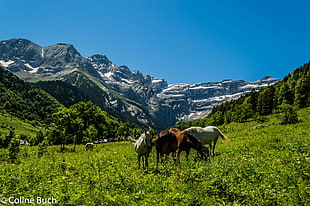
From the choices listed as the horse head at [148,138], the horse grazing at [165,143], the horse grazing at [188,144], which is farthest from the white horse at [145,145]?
the horse grazing at [188,144]

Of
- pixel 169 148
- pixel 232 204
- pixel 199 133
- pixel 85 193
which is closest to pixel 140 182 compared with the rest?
pixel 85 193

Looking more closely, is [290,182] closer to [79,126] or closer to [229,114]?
[79,126]

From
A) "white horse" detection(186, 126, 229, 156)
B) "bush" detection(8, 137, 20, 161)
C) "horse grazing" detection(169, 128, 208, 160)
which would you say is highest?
"white horse" detection(186, 126, 229, 156)

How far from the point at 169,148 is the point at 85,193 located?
27.5 feet

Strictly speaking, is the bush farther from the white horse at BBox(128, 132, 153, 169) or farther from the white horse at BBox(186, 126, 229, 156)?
the white horse at BBox(186, 126, 229, 156)

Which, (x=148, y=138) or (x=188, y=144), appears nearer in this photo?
(x=148, y=138)

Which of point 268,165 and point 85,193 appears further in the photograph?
point 268,165

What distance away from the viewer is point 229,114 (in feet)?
421

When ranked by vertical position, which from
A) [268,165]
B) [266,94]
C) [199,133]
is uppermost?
[266,94]

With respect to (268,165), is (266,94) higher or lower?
higher

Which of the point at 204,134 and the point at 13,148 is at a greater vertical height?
the point at 204,134

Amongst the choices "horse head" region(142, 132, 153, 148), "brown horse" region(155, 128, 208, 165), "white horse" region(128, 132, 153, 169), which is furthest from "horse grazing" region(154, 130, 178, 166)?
"horse head" region(142, 132, 153, 148)

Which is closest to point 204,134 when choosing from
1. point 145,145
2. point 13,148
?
point 145,145

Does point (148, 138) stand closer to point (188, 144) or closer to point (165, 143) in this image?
point (165, 143)
